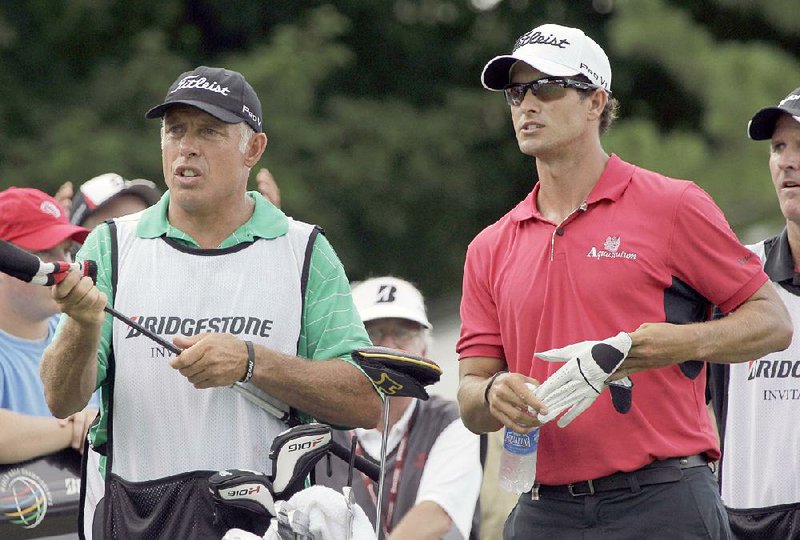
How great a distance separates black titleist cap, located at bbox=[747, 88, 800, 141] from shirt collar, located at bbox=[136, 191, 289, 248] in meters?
1.90

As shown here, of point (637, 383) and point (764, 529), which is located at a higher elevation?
point (637, 383)

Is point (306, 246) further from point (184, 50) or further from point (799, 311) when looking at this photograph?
point (184, 50)

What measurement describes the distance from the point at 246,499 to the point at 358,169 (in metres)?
12.2

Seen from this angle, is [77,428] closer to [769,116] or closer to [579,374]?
[579,374]

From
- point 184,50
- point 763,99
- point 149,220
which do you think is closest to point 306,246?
point 149,220

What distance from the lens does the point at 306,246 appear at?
5.30 meters

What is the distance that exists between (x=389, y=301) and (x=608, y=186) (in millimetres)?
1989

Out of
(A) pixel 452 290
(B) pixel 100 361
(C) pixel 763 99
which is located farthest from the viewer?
(A) pixel 452 290

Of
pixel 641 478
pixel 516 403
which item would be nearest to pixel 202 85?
pixel 516 403

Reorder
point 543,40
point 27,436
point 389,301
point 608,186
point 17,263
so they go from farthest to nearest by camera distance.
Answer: point 389,301 → point 27,436 → point 543,40 → point 608,186 → point 17,263

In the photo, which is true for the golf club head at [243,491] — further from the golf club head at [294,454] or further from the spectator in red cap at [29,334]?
the spectator in red cap at [29,334]

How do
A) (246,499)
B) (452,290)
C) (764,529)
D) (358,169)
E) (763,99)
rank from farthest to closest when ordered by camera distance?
(452,290)
(358,169)
(763,99)
(764,529)
(246,499)

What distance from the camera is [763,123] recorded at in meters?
6.11

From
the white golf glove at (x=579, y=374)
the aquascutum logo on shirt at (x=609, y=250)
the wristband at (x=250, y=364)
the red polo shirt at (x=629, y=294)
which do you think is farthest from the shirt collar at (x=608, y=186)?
the wristband at (x=250, y=364)
